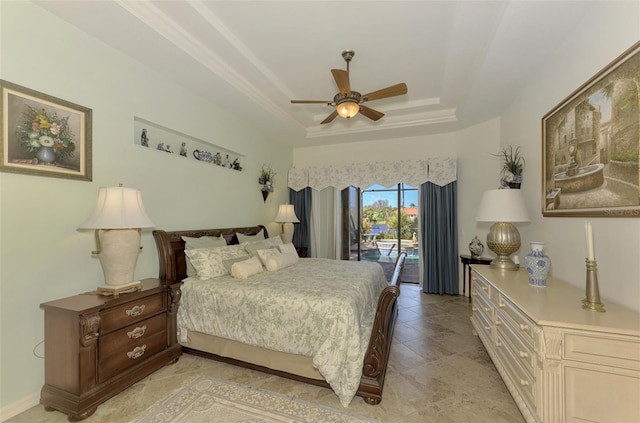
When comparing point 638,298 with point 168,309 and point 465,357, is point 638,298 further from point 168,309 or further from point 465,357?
point 168,309

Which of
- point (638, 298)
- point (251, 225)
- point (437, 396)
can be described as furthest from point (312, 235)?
point (638, 298)

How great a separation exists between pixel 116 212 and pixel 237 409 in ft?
5.71

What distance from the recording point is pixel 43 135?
2.02 metres

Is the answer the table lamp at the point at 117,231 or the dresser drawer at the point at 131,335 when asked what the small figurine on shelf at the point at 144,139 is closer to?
the table lamp at the point at 117,231

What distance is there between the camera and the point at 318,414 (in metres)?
1.88

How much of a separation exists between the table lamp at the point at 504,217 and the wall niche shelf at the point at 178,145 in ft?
11.2

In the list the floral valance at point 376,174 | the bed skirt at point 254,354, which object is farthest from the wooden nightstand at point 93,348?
the floral valance at point 376,174

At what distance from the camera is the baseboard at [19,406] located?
1.81m

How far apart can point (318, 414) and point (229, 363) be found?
105 cm

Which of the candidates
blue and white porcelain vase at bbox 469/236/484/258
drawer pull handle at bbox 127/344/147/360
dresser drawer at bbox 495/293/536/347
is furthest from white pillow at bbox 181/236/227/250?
blue and white porcelain vase at bbox 469/236/484/258

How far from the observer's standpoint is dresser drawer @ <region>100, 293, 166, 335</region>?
1.98m

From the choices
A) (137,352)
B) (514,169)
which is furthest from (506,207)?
(137,352)

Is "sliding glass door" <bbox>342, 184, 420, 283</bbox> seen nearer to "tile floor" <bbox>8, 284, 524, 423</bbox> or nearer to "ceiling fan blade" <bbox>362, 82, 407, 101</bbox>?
"tile floor" <bbox>8, 284, 524, 423</bbox>

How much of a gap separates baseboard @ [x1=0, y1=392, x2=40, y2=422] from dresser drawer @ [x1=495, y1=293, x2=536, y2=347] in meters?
3.45
